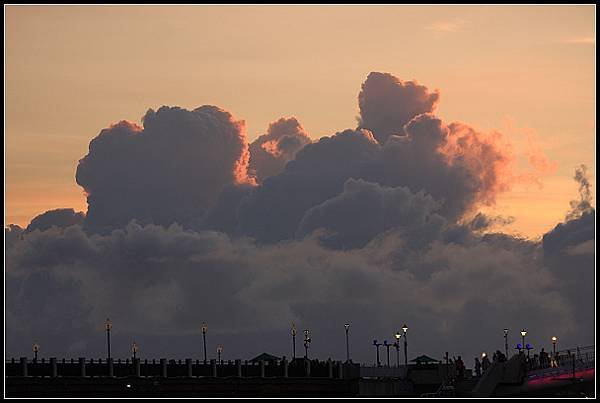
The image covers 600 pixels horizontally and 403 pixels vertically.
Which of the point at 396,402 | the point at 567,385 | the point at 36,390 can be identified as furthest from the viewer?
the point at 36,390

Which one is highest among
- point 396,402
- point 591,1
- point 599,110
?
point 591,1

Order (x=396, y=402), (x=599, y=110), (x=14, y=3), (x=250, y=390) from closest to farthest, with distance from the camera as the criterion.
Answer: (x=599, y=110), (x=14, y=3), (x=396, y=402), (x=250, y=390)

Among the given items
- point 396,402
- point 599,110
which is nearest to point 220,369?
point 396,402

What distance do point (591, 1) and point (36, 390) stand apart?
92.6 m

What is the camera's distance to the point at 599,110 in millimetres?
96938

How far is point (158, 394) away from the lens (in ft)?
617

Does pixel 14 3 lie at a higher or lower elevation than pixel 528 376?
higher

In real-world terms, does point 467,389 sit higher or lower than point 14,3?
lower

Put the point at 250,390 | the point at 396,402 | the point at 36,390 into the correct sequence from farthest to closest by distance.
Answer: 1. the point at 250,390
2. the point at 36,390
3. the point at 396,402

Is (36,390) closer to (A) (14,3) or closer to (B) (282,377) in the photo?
(B) (282,377)

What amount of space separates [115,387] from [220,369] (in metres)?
18.0

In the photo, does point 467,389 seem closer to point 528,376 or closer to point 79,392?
point 528,376

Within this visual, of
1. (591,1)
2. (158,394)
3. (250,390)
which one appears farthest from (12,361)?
(591,1)

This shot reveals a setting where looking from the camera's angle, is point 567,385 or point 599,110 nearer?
point 599,110
